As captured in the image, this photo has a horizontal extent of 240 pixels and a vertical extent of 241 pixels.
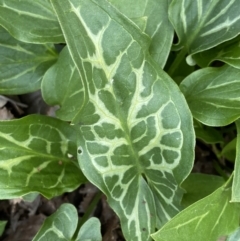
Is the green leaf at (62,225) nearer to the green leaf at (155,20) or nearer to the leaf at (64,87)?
the leaf at (64,87)

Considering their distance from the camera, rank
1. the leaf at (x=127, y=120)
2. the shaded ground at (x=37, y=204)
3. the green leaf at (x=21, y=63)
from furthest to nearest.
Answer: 1. the shaded ground at (x=37, y=204)
2. the green leaf at (x=21, y=63)
3. the leaf at (x=127, y=120)

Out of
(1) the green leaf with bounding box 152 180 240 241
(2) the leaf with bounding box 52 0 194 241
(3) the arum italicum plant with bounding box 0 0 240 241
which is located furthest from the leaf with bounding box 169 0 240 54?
(1) the green leaf with bounding box 152 180 240 241

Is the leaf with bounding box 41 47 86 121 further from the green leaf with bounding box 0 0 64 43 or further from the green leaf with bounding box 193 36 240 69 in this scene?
the green leaf with bounding box 193 36 240 69

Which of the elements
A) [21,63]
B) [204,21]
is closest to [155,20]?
[204,21]

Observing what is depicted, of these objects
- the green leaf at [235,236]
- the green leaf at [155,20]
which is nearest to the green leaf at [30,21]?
the green leaf at [155,20]

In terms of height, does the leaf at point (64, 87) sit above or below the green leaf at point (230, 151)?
above

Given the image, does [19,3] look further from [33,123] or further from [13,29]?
[33,123]

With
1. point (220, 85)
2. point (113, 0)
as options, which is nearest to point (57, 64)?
point (113, 0)
